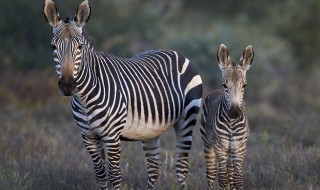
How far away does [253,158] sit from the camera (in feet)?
33.7

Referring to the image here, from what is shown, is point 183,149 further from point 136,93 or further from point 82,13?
point 82,13

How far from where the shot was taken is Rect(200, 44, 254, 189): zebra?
7466 millimetres

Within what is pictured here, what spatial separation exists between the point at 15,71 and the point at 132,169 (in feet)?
32.4

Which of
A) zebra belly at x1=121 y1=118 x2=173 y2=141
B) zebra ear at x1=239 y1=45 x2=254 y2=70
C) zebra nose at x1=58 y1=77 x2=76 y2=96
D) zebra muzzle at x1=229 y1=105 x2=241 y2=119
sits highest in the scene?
zebra ear at x1=239 y1=45 x2=254 y2=70

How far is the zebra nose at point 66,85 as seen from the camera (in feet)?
23.2

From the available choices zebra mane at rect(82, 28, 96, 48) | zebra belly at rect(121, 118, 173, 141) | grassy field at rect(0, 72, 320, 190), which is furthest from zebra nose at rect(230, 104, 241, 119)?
zebra mane at rect(82, 28, 96, 48)

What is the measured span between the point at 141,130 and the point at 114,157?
587 millimetres

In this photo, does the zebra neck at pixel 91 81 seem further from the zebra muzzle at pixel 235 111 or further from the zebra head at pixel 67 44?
the zebra muzzle at pixel 235 111

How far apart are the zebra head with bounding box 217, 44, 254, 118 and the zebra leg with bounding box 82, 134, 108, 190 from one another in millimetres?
1646

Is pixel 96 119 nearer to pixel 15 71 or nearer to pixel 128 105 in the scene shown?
pixel 128 105

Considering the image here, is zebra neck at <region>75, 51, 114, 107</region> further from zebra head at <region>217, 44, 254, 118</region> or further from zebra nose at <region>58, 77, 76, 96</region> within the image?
zebra head at <region>217, 44, 254, 118</region>

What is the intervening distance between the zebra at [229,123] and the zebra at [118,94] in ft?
2.15

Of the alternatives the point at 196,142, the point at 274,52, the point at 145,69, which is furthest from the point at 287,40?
the point at 145,69

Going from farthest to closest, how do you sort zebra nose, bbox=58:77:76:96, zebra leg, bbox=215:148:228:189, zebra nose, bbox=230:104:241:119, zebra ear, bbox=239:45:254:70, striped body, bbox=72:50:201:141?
zebra leg, bbox=215:148:228:189, zebra ear, bbox=239:45:254:70, striped body, bbox=72:50:201:141, zebra nose, bbox=230:104:241:119, zebra nose, bbox=58:77:76:96
